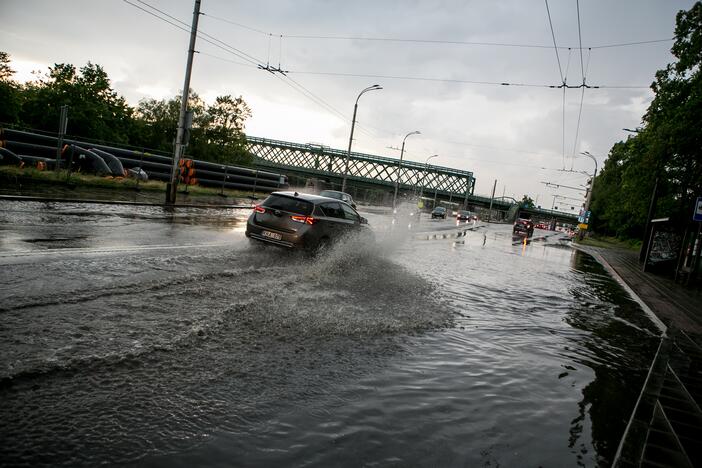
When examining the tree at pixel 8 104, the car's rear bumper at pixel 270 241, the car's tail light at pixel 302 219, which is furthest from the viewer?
the tree at pixel 8 104

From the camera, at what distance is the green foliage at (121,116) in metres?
53.3

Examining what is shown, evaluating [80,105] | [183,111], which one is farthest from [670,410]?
[80,105]

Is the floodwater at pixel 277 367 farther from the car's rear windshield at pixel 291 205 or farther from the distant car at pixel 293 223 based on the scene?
the car's rear windshield at pixel 291 205

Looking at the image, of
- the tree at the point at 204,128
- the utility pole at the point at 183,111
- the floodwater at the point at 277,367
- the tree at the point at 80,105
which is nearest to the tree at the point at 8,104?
the tree at the point at 80,105

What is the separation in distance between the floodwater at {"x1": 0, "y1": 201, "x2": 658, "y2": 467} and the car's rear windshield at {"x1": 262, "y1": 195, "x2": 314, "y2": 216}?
5.35 ft

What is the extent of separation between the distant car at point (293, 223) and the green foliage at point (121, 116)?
158ft

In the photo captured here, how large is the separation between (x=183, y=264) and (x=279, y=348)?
154 inches

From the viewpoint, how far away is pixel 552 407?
4.34 m

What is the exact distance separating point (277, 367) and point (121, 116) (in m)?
69.0

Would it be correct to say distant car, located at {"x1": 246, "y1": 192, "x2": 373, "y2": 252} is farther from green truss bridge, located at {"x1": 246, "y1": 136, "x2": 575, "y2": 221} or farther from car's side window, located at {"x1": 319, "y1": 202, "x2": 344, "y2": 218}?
green truss bridge, located at {"x1": 246, "y1": 136, "x2": 575, "y2": 221}

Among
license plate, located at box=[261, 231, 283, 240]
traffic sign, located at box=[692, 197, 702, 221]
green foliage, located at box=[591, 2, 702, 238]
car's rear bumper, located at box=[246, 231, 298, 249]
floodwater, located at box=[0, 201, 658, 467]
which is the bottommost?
floodwater, located at box=[0, 201, 658, 467]

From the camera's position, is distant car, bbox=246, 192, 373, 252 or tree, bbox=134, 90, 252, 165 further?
tree, bbox=134, 90, 252, 165

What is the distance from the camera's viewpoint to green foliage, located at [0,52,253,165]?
53281mm

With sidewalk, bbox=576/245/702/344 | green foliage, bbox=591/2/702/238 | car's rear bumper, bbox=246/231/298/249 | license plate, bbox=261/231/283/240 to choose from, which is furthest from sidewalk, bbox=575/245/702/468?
green foliage, bbox=591/2/702/238
